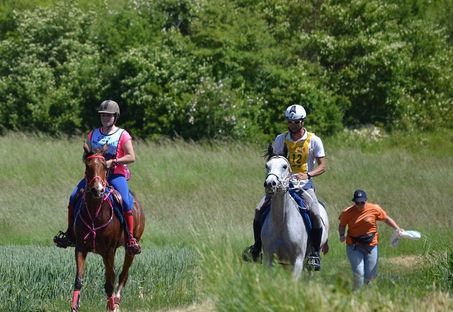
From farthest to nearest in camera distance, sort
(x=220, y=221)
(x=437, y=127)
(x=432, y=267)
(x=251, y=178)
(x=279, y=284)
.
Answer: (x=437, y=127) < (x=251, y=178) < (x=220, y=221) < (x=432, y=267) < (x=279, y=284)

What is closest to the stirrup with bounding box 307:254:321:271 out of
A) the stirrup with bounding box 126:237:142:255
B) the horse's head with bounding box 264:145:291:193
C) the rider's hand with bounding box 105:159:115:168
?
the horse's head with bounding box 264:145:291:193

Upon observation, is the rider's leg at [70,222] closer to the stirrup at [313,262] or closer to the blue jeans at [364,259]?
the stirrup at [313,262]

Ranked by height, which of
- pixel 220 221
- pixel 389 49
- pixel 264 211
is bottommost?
pixel 220 221

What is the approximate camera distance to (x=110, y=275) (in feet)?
48.7

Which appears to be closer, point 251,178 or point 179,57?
point 251,178

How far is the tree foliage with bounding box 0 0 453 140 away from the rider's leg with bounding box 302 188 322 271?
907 inches

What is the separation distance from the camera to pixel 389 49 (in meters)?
42.4

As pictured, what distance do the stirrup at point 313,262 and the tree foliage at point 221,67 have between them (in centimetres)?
2316

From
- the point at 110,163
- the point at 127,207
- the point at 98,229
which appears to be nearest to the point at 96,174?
the point at 110,163

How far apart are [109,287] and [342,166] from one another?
1681cm

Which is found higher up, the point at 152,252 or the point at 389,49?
the point at 389,49

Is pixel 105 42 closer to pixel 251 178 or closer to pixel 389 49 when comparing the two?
pixel 389 49

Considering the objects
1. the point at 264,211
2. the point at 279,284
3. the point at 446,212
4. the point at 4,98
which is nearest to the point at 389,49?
the point at 4,98

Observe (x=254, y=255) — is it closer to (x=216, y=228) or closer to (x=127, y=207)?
(x=127, y=207)
